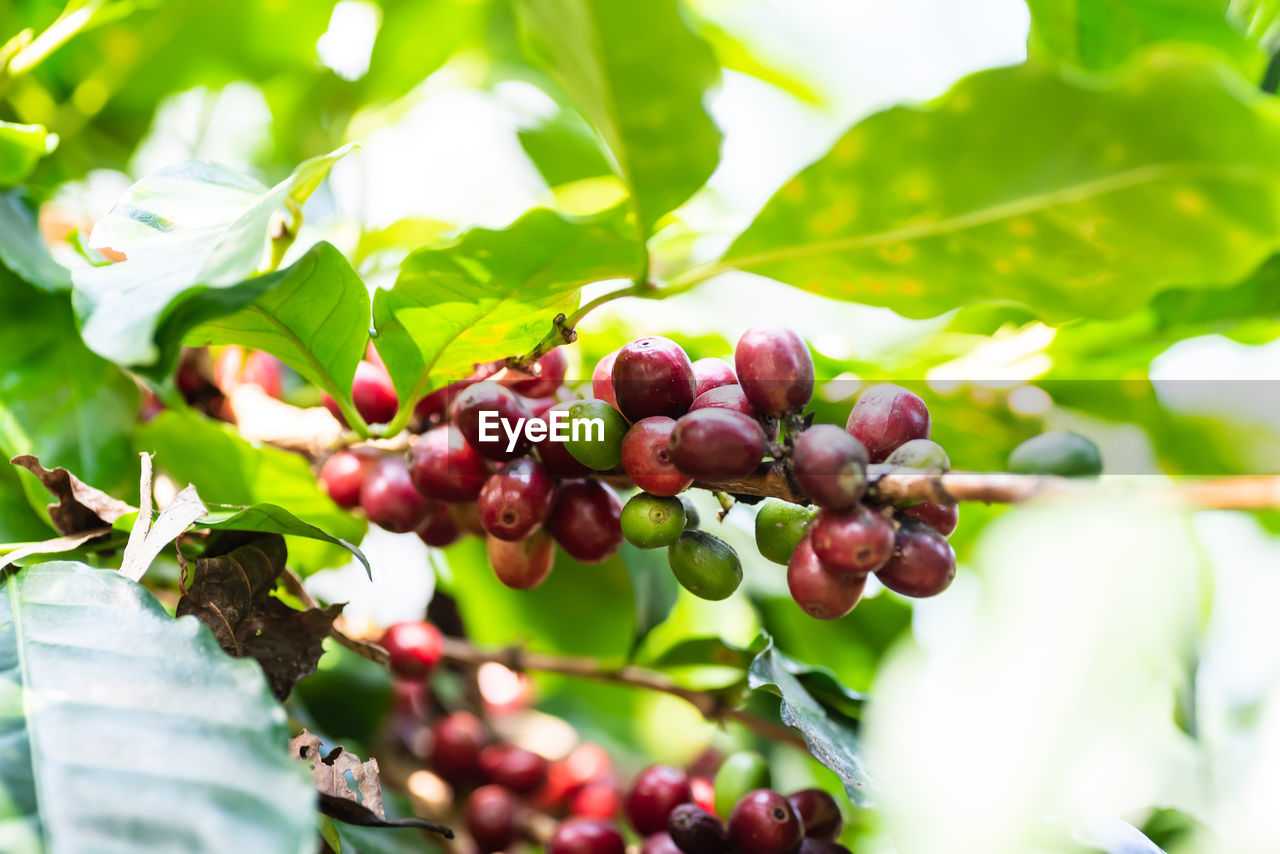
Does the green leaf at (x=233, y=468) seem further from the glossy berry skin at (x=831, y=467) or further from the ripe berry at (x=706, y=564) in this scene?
the glossy berry skin at (x=831, y=467)

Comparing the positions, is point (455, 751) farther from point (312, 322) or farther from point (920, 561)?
point (920, 561)

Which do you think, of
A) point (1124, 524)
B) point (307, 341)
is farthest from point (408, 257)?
point (1124, 524)

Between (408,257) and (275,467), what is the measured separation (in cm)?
34

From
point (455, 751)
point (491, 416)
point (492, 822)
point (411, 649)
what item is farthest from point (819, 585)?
point (455, 751)

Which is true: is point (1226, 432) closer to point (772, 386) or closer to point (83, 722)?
point (772, 386)

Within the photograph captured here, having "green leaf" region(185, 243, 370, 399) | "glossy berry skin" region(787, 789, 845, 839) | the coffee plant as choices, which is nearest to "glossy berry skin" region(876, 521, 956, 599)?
the coffee plant

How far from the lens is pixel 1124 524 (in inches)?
16.2

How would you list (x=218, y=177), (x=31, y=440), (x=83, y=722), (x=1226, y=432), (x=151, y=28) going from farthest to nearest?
(x=151, y=28)
(x=1226, y=432)
(x=31, y=440)
(x=218, y=177)
(x=83, y=722)

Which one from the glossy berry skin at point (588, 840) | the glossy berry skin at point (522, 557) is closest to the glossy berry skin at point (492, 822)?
the glossy berry skin at point (588, 840)

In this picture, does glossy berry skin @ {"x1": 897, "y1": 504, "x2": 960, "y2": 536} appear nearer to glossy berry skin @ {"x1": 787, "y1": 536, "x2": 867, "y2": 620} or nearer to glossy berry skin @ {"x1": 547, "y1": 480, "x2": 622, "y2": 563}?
glossy berry skin @ {"x1": 787, "y1": 536, "x2": 867, "y2": 620}

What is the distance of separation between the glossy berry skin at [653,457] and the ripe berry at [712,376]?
81mm

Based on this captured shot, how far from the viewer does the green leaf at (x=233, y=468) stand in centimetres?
88

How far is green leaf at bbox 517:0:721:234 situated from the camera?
58 centimetres

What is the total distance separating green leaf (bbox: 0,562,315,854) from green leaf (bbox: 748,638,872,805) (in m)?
0.34
